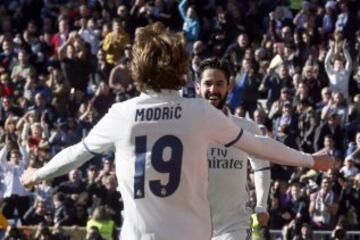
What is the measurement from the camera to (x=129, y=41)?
26.8 meters

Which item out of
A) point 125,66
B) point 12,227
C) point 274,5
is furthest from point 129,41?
point 12,227

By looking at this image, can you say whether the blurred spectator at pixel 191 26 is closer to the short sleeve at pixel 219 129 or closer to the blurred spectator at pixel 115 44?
the blurred spectator at pixel 115 44

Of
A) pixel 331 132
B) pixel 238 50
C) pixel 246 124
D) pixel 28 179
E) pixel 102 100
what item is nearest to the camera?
pixel 28 179

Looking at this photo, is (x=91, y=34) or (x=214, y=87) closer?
(x=214, y=87)

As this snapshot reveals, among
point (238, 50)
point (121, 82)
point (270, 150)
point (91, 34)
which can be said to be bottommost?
point (270, 150)

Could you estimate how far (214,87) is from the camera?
10266mm

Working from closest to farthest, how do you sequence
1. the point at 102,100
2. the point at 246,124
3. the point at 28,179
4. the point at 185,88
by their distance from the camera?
the point at 28,179, the point at 246,124, the point at 185,88, the point at 102,100

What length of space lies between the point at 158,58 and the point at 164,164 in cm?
59

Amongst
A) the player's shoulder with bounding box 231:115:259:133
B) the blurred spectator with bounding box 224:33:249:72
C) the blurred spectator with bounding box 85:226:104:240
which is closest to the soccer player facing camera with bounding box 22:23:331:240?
the player's shoulder with bounding box 231:115:259:133

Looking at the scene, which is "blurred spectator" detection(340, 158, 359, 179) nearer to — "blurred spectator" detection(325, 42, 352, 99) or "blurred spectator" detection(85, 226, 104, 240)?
"blurred spectator" detection(325, 42, 352, 99)

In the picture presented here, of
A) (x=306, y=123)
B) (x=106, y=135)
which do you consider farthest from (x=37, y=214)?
(x=106, y=135)

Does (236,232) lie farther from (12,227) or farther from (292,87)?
(292,87)

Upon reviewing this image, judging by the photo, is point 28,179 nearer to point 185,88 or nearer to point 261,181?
point 261,181

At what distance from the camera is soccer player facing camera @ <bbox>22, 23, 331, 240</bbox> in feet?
25.4
